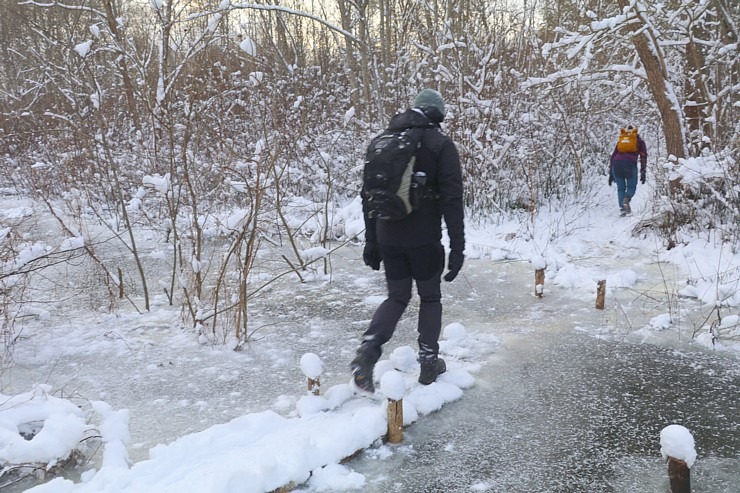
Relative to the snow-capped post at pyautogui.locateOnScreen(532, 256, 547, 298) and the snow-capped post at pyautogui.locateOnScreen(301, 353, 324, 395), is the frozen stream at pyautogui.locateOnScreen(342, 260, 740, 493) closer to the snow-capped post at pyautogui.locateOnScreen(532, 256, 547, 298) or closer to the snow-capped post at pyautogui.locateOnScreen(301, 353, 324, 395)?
the snow-capped post at pyautogui.locateOnScreen(301, 353, 324, 395)

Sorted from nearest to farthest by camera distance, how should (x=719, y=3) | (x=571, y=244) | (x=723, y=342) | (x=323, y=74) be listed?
(x=723, y=342), (x=719, y=3), (x=571, y=244), (x=323, y=74)

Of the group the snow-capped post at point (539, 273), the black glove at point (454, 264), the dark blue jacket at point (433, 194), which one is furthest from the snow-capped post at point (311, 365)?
Result: the snow-capped post at point (539, 273)

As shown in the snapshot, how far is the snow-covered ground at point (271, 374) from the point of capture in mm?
2684

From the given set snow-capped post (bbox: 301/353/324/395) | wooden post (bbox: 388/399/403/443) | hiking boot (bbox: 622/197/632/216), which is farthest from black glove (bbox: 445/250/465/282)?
hiking boot (bbox: 622/197/632/216)

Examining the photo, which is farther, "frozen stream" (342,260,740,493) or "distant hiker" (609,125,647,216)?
"distant hiker" (609,125,647,216)

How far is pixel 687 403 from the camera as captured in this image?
3324 millimetres

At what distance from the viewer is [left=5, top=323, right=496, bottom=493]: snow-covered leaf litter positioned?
248cm

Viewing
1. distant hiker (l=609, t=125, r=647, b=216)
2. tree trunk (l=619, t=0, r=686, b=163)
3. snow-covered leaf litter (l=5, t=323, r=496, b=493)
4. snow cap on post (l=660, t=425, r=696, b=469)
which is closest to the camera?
snow cap on post (l=660, t=425, r=696, b=469)

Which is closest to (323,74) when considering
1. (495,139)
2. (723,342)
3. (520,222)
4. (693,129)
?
(495,139)

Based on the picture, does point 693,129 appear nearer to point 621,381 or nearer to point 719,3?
point 719,3

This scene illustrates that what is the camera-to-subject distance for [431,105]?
134 inches

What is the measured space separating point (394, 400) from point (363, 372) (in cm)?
55

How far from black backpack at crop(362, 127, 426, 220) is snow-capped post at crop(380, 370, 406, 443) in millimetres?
930

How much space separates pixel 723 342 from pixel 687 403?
1115 mm
